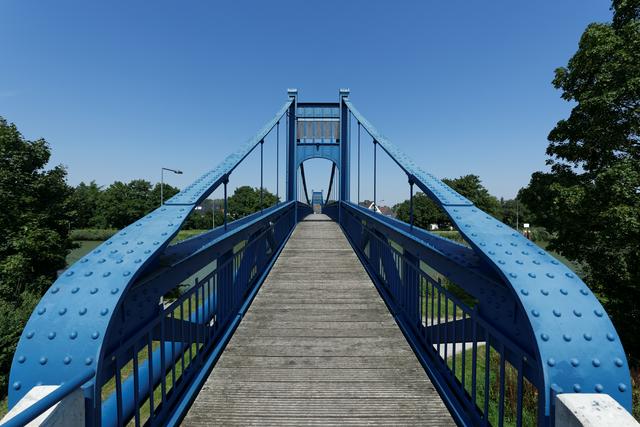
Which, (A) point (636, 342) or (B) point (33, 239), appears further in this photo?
(B) point (33, 239)

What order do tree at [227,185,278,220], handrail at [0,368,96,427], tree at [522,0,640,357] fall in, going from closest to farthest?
1. handrail at [0,368,96,427]
2. tree at [522,0,640,357]
3. tree at [227,185,278,220]

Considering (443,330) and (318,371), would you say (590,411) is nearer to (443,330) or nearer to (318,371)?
(318,371)

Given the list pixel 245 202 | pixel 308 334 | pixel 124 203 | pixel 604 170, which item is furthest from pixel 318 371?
pixel 245 202

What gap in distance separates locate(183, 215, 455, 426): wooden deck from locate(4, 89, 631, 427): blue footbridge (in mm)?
12

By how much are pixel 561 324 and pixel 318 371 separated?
1.88m

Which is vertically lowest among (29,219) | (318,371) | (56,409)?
(318,371)

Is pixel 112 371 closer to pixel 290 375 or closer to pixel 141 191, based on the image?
pixel 290 375

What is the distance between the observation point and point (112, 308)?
1.38 meters

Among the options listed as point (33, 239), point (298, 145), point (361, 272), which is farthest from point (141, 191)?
point (361, 272)

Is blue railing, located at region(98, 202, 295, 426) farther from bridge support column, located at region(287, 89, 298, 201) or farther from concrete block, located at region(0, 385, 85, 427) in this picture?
bridge support column, located at region(287, 89, 298, 201)

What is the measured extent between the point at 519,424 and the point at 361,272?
13.0ft

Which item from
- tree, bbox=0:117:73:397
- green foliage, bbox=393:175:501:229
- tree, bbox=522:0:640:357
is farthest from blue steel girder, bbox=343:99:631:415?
green foliage, bbox=393:175:501:229

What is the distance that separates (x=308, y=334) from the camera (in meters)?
3.32

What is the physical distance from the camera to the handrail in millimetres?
973
